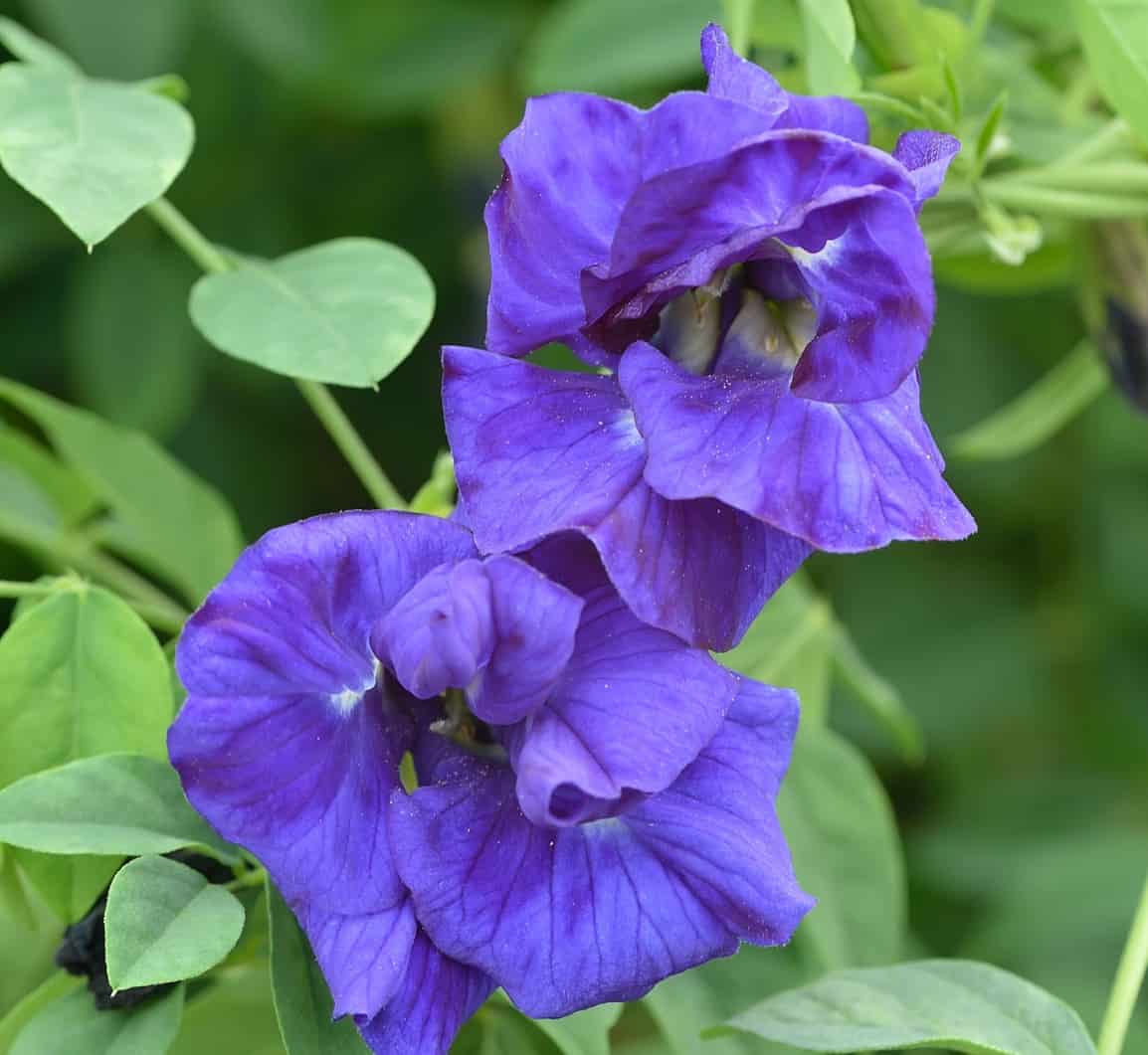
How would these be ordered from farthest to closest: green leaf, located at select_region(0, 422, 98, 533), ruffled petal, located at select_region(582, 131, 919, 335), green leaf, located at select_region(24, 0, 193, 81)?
1. green leaf, located at select_region(24, 0, 193, 81)
2. green leaf, located at select_region(0, 422, 98, 533)
3. ruffled petal, located at select_region(582, 131, 919, 335)

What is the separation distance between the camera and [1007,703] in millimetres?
1742

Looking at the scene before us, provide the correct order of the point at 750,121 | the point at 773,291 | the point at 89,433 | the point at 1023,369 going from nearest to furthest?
the point at 750,121, the point at 773,291, the point at 89,433, the point at 1023,369

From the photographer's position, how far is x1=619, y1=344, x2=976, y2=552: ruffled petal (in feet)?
1.66

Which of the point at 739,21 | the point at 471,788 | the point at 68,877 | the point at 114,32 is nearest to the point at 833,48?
the point at 739,21

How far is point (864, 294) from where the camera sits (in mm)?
530

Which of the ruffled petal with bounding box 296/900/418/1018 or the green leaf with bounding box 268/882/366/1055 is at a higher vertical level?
the ruffled petal with bounding box 296/900/418/1018

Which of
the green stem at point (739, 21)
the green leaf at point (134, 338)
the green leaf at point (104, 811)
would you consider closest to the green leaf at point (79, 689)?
the green leaf at point (104, 811)

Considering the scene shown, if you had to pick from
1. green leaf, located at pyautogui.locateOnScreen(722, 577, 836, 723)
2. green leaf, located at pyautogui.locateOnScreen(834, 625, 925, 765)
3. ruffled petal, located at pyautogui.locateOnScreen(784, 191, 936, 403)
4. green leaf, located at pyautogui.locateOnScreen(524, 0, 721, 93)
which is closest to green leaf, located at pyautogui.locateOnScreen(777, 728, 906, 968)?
green leaf, located at pyautogui.locateOnScreen(722, 577, 836, 723)

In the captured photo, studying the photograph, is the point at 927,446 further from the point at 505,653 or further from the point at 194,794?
the point at 194,794

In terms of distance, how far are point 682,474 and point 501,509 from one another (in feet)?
0.19

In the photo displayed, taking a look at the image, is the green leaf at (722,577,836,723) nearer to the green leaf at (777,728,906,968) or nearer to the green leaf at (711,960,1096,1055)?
the green leaf at (777,728,906,968)

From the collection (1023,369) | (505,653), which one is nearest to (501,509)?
(505,653)

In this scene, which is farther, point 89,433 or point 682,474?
point 89,433

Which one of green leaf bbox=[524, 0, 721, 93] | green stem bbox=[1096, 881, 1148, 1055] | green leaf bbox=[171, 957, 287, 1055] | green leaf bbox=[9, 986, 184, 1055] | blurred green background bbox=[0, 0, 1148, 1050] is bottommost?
blurred green background bbox=[0, 0, 1148, 1050]
